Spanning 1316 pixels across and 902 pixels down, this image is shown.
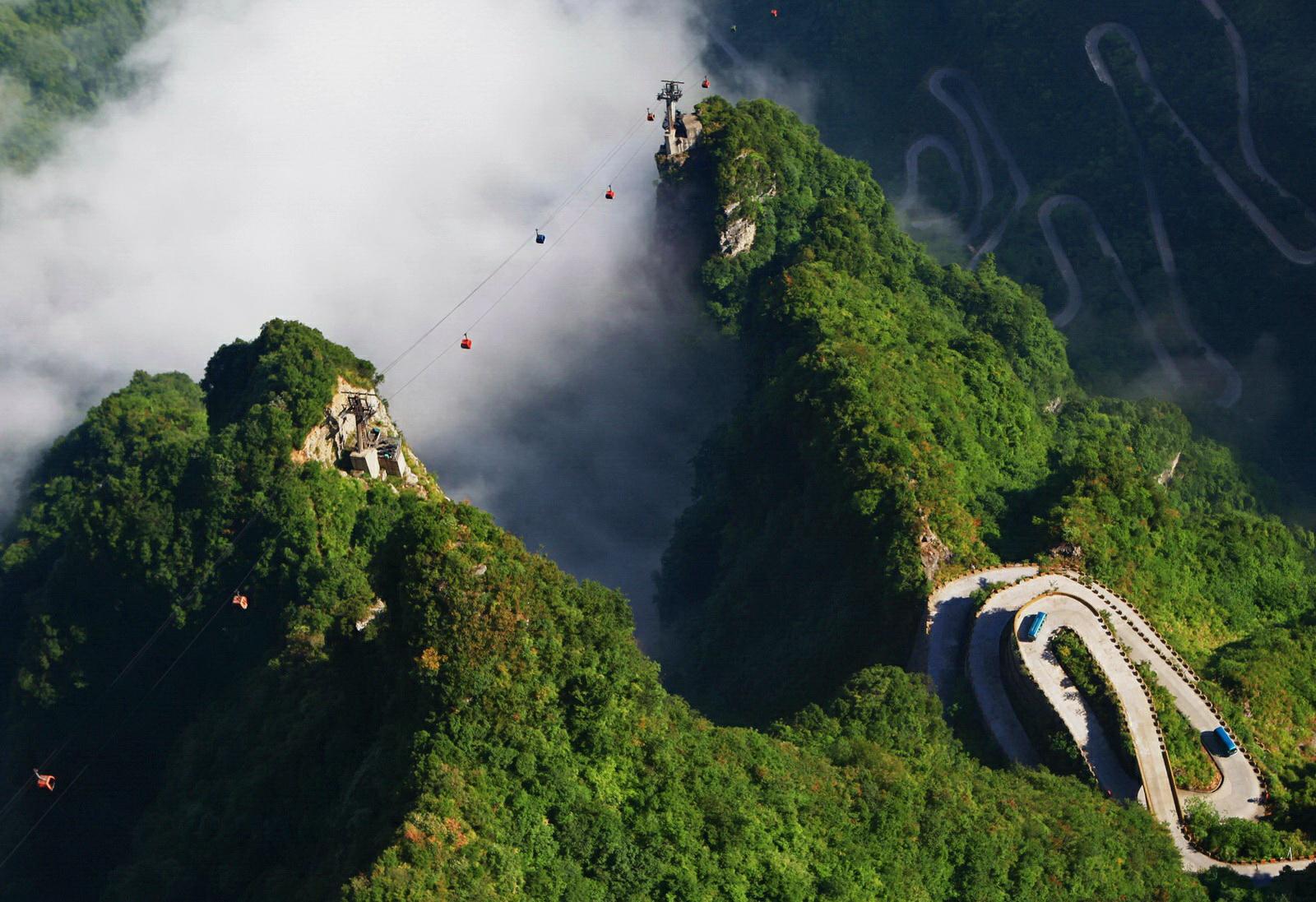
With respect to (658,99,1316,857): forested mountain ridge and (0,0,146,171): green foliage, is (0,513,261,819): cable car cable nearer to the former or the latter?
(658,99,1316,857): forested mountain ridge

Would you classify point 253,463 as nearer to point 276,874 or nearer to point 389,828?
point 276,874

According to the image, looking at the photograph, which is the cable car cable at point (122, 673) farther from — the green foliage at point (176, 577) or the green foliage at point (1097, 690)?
the green foliage at point (1097, 690)

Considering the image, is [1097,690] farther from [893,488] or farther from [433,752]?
[433,752]

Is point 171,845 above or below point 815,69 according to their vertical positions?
below

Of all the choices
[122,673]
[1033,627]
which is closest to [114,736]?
[122,673]

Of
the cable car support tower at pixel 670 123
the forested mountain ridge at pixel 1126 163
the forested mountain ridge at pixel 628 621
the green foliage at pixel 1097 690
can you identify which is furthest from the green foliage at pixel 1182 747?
the cable car support tower at pixel 670 123

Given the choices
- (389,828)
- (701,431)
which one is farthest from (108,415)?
(389,828)

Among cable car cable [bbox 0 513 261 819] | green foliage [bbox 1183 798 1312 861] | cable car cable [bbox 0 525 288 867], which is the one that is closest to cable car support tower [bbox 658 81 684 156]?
cable car cable [bbox 0 513 261 819]
